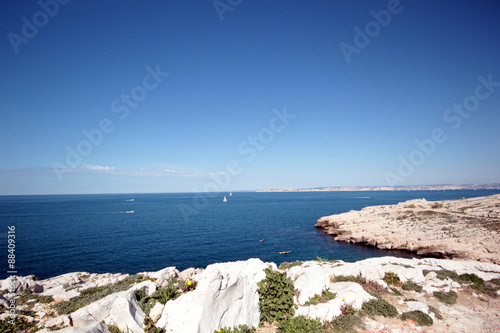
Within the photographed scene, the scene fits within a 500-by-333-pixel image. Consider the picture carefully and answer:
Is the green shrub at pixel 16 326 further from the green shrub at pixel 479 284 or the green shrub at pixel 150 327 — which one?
the green shrub at pixel 479 284

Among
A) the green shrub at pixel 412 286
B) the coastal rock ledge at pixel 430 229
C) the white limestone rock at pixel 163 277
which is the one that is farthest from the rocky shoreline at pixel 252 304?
the coastal rock ledge at pixel 430 229

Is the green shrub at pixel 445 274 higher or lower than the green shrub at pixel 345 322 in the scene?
lower

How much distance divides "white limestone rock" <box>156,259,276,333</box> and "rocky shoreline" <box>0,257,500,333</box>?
35 mm

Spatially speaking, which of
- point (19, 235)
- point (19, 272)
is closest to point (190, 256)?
point (19, 272)

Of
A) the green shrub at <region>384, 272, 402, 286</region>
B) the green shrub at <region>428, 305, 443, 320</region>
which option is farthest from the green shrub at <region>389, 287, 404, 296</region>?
the green shrub at <region>428, 305, 443, 320</region>

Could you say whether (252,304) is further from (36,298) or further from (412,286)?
(36,298)

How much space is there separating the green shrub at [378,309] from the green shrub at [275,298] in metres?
3.68

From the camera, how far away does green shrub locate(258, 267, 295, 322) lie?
11.1 m

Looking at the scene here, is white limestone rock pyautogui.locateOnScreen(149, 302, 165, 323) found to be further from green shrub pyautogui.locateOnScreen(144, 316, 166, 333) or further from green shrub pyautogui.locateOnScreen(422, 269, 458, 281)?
green shrub pyautogui.locateOnScreen(422, 269, 458, 281)

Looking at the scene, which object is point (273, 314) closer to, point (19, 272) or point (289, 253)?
point (289, 253)

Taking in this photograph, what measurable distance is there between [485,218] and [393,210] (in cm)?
1959

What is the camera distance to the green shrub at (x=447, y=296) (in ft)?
43.3

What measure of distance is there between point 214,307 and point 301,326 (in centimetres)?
396

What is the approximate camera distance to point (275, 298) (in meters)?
11.6
